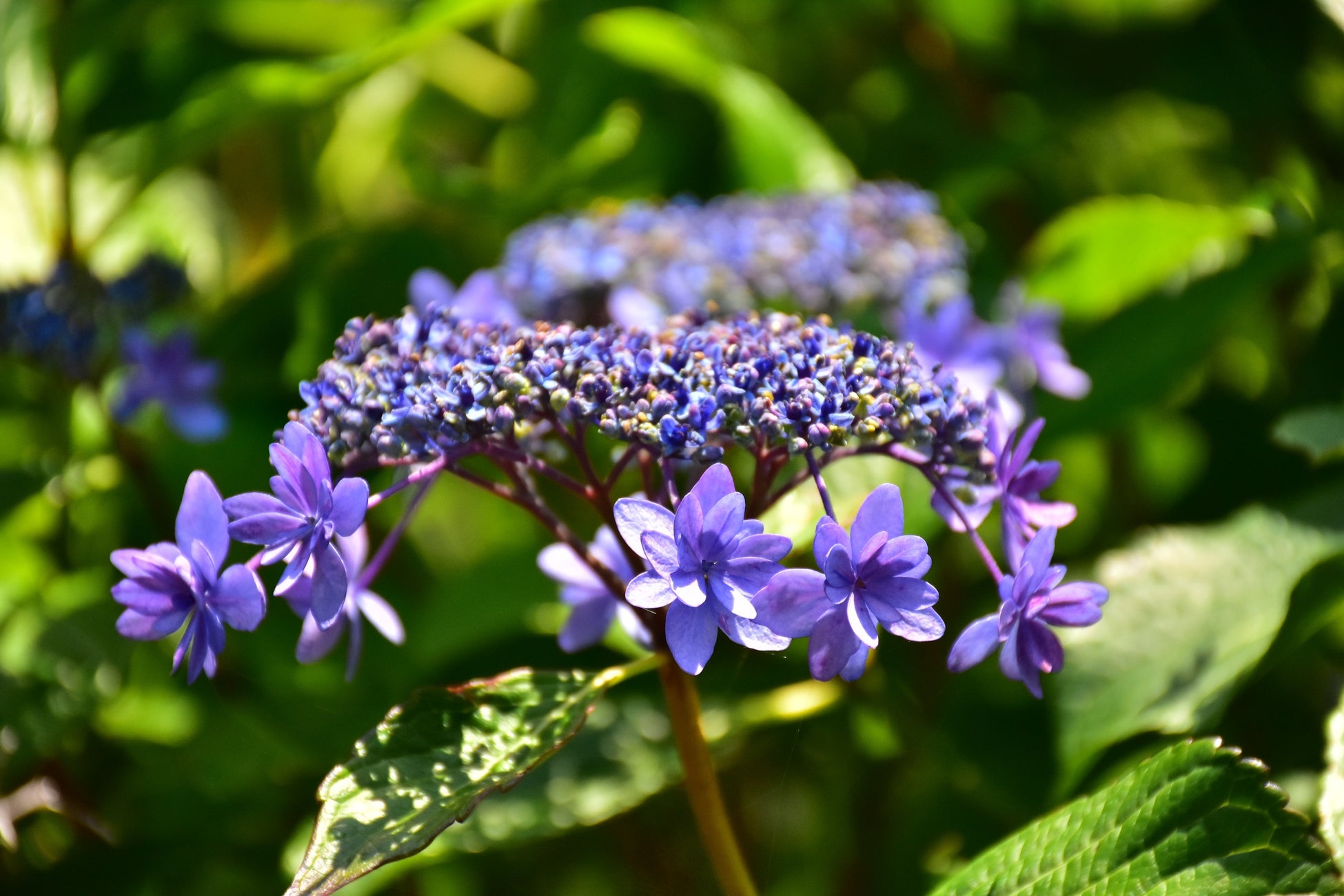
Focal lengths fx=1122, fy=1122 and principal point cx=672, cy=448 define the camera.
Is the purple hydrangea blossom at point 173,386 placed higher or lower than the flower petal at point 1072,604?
lower

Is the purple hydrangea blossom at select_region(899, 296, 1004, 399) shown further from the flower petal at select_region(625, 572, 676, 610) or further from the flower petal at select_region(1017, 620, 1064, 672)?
the flower petal at select_region(625, 572, 676, 610)

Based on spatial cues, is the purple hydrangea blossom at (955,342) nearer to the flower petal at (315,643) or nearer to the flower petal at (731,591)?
the flower petal at (731,591)

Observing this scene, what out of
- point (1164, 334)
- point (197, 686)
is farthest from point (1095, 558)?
point (197, 686)

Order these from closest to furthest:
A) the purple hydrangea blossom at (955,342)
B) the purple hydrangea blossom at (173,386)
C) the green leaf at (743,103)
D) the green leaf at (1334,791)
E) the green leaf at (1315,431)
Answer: the green leaf at (1334,791)
the green leaf at (1315,431)
the purple hydrangea blossom at (955,342)
the purple hydrangea blossom at (173,386)
the green leaf at (743,103)

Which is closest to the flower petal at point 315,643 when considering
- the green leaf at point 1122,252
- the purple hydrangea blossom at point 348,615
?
the purple hydrangea blossom at point 348,615

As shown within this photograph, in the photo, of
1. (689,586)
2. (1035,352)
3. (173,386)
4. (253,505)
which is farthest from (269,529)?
(1035,352)

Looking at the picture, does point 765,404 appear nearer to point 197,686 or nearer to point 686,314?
point 686,314
